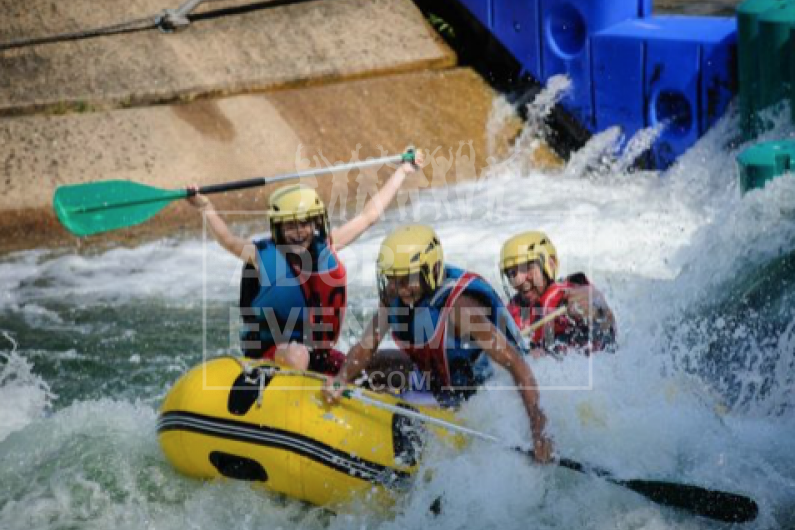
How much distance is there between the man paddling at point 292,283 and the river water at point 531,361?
2.64 feet

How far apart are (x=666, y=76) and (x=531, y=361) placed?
4431 mm

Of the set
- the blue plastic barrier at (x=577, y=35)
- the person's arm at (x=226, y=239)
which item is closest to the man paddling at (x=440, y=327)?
the person's arm at (x=226, y=239)

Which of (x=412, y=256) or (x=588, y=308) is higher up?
(x=412, y=256)

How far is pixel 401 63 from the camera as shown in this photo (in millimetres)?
11453

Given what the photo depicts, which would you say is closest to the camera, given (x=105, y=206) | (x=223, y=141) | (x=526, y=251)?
(x=526, y=251)

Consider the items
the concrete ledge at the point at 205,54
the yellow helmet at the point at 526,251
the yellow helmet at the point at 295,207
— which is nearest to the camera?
the yellow helmet at the point at 295,207

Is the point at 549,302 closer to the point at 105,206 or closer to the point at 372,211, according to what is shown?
the point at 372,211

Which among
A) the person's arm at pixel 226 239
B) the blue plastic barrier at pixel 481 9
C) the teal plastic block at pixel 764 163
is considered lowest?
the teal plastic block at pixel 764 163

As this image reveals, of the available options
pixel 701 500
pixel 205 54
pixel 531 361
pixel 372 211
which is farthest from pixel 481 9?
pixel 701 500

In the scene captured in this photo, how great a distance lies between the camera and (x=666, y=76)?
376 inches

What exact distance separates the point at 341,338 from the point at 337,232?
176 centimetres

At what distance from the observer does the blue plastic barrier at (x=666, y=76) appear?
30.3ft

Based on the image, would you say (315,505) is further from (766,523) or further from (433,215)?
(433,215)

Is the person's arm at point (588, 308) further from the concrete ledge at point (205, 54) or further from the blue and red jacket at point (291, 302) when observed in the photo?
the concrete ledge at point (205, 54)
